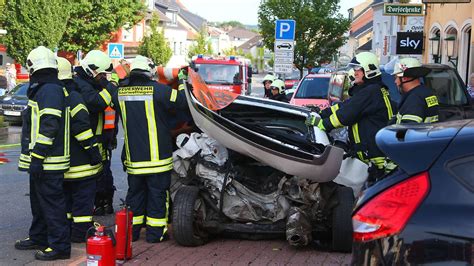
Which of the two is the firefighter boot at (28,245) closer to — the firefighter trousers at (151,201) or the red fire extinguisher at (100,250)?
the firefighter trousers at (151,201)

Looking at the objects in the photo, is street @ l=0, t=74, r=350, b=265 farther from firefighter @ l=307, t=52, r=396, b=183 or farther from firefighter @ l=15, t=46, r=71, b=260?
firefighter @ l=307, t=52, r=396, b=183

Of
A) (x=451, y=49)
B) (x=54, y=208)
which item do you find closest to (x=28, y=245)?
(x=54, y=208)

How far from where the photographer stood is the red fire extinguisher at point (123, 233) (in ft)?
20.9

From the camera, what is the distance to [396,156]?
3.45m

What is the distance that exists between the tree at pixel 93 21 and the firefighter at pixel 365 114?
117 feet

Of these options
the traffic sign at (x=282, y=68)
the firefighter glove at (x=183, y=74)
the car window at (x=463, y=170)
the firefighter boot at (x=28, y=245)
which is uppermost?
the firefighter glove at (x=183, y=74)

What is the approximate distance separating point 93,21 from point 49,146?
38.6 m

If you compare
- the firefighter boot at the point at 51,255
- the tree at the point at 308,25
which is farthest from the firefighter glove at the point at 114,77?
the tree at the point at 308,25

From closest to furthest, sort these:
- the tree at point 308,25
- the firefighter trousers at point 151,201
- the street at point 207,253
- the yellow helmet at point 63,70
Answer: the street at point 207,253, the firefighter trousers at point 151,201, the yellow helmet at point 63,70, the tree at point 308,25

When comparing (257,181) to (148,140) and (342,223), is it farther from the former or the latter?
(148,140)

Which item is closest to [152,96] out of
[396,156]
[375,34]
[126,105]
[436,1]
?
[126,105]

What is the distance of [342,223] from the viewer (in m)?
6.55

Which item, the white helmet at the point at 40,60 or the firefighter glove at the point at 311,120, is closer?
the white helmet at the point at 40,60

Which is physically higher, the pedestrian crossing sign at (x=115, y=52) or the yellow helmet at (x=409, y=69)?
the pedestrian crossing sign at (x=115, y=52)
